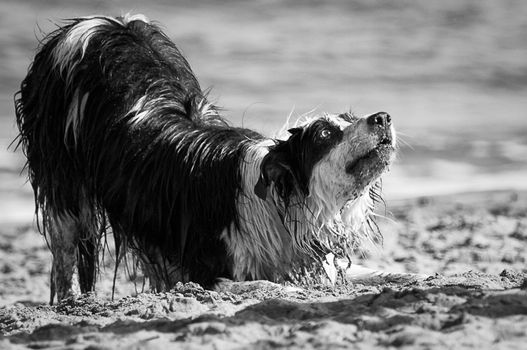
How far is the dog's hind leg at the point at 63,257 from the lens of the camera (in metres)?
7.33

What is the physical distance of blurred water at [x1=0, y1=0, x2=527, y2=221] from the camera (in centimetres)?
1221

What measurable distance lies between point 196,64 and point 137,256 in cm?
889

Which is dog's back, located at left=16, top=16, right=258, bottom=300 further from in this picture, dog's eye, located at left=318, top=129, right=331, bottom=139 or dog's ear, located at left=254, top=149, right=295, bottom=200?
dog's eye, located at left=318, top=129, right=331, bottom=139

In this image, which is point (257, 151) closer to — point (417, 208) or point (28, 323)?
point (28, 323)

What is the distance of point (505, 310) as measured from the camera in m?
4.45

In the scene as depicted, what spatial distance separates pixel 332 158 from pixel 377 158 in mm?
254

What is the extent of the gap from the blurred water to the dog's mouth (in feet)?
15.9

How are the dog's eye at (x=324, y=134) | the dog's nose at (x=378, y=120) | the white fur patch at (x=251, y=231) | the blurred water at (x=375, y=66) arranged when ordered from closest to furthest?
the dog's nose at (x=378, y=120), the dog's eye at (x=324, y=134), the white fur patch at (x=251, y=231), the blurred water at (x=375, y=66)

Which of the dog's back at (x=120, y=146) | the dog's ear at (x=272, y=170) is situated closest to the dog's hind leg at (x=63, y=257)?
the dog's back at (x=120, y=146)

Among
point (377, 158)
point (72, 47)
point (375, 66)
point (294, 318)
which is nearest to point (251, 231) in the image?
point (377, 158)

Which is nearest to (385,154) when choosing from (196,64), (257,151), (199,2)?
(257,151)

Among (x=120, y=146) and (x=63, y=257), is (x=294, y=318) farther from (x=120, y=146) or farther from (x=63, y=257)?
(x=63, y=257)

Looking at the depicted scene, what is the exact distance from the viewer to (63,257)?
737 cm

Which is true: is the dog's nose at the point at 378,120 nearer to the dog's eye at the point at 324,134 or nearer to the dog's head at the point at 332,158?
the dog's head at the point at 332,158
